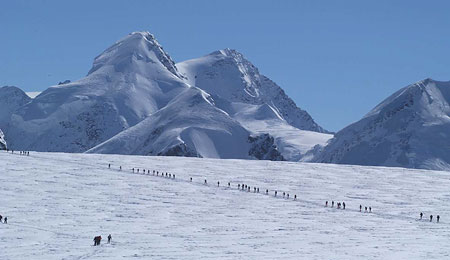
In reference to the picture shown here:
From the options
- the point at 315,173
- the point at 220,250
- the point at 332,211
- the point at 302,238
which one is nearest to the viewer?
the point at 220,250

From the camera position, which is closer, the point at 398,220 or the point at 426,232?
the point at 426,232

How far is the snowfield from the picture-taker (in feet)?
181

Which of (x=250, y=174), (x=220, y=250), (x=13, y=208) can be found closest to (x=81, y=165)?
(x=250, y=174)

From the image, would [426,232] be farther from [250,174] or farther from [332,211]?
[250,174]

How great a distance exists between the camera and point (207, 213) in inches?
2913

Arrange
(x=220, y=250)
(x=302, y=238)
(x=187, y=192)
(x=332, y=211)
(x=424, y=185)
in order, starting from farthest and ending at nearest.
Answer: (x=424, y=185), (x=187, y=192), (x=332, y=211), (x=302, y=238), (x=220, y=250)

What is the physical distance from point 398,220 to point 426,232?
7544mm

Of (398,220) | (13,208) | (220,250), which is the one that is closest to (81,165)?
(13,208)

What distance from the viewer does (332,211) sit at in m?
80.9

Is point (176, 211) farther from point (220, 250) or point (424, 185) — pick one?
point (424, 185)

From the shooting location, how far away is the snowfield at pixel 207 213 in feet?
181

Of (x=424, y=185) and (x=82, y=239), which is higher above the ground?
(x=424, y=185)

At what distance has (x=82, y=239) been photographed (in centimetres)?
5691

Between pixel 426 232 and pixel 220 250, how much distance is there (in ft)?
74.7
